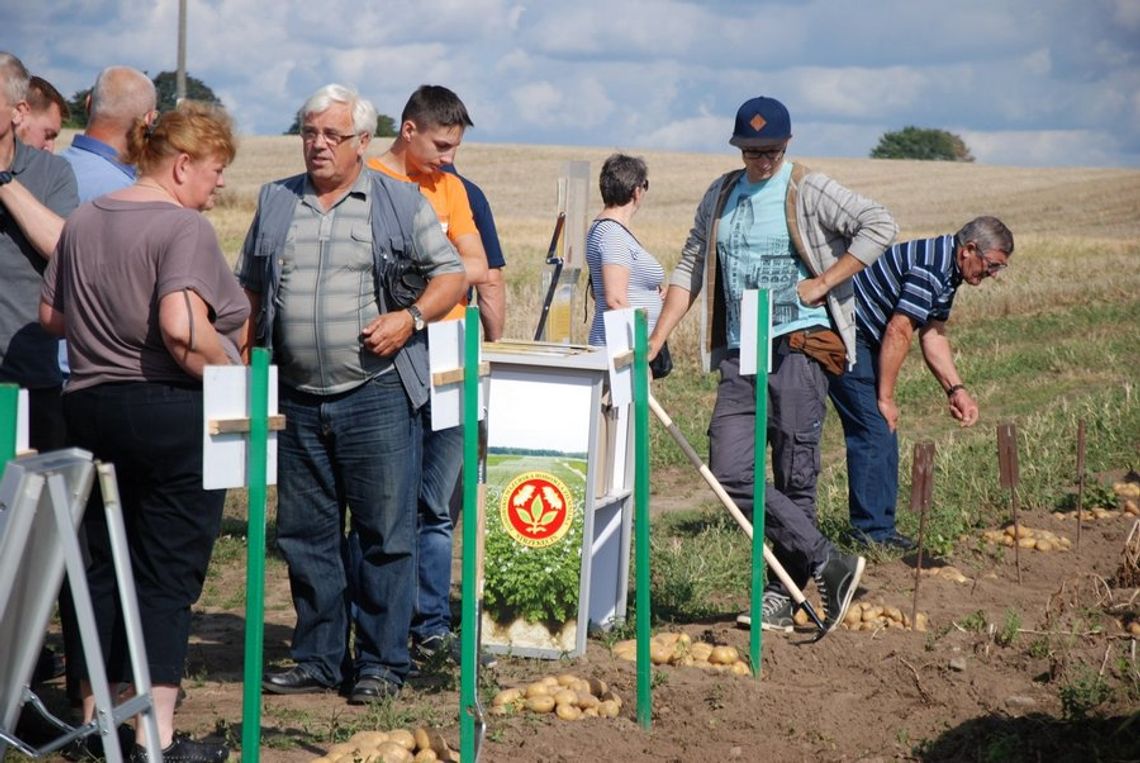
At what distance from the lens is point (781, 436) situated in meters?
6.34

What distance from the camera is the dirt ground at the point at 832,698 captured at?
4.73 meters

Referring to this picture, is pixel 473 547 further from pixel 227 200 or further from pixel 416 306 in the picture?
pixel 227 200

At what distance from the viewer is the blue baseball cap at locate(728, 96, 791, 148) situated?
605 centimetres

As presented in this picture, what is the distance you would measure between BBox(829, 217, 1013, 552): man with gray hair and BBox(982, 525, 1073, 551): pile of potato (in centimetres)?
50

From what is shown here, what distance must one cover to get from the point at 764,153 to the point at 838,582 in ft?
5.87

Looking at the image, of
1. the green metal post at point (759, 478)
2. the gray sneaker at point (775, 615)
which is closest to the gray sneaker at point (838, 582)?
the gray sneaker at point (775, 615)

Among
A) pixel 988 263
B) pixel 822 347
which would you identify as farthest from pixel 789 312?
pixel 988 263

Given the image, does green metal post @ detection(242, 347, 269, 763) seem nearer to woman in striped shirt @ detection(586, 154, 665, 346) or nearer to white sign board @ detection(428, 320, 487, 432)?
white sign board @ detection(428, 320, 487, 432)

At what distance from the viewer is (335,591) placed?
5.49 metres

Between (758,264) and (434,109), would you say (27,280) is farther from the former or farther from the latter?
(758,264)

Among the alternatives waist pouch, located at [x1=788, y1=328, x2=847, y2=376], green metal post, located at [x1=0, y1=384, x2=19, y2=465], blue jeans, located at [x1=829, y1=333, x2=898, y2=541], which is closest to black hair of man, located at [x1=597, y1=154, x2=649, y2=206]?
waist pouch, located at [x1=788, y1=328, x2=847, y2=376]

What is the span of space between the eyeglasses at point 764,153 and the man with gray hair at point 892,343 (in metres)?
1.66

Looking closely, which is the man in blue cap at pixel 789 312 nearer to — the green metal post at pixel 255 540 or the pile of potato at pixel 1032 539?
the pile of potato at pixel 1032 539

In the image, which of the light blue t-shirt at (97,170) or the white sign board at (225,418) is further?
the light blue t-shirt at (97,170)
